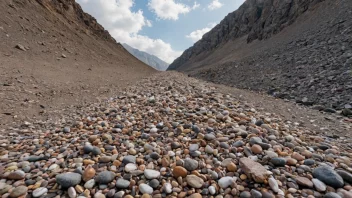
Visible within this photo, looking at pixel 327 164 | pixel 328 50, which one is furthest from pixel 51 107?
pixel 328 50

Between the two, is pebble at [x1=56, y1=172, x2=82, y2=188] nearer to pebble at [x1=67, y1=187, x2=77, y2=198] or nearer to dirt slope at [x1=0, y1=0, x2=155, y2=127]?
pebble at [x1=67, y1=187, x2=77, y2=198]

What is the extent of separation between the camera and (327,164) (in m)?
3.10

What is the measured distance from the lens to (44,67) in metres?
14.0

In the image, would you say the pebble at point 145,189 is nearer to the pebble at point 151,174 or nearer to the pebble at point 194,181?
the pebble at point 151,174

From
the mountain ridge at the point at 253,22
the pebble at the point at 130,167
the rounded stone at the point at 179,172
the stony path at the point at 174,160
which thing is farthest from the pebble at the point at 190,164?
the mountain ridge at the point at 253,22

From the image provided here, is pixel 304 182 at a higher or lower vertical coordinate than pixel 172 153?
higher

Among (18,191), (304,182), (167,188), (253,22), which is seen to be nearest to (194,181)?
(167,188)

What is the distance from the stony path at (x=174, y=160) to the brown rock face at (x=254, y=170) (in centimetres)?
1

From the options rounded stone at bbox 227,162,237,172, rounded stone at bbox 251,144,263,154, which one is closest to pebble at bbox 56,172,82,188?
rounded stone at bbox 227,162,237,172

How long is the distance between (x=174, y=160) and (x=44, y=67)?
15.0 meters

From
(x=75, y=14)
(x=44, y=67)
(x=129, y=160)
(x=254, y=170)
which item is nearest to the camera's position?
(x=254, y=170)

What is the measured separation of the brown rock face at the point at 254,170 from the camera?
265cm

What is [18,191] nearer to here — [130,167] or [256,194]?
→ [130,167]

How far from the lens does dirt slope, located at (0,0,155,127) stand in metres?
7.46
